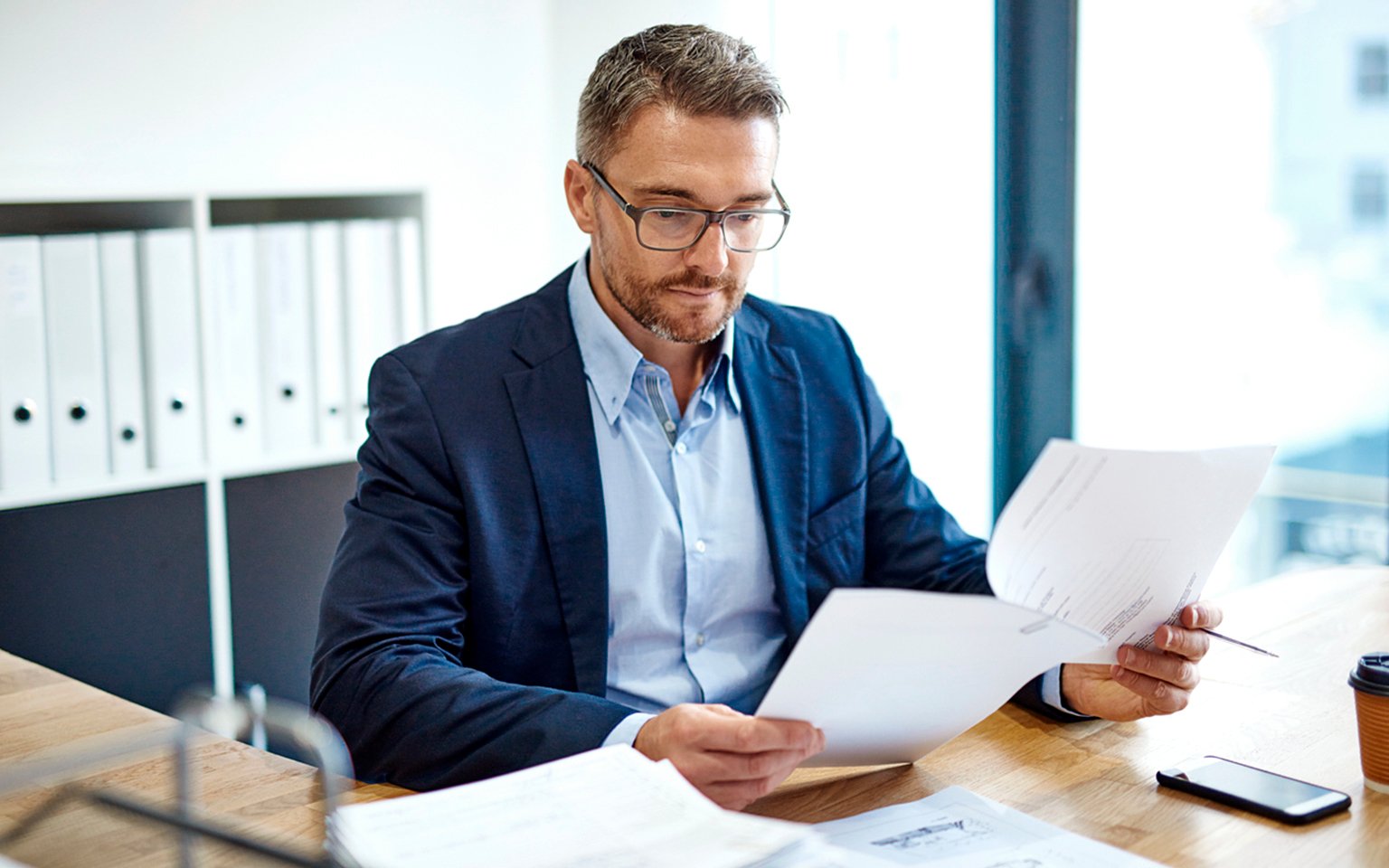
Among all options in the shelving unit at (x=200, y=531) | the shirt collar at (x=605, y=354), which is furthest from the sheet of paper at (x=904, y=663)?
the shelving unit at (x=200, y=531)

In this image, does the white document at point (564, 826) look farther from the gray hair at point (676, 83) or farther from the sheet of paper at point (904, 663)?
the gray hair at point (676, 83)

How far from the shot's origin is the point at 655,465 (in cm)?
154

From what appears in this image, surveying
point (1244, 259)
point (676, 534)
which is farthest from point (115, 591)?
point (1244, 259)

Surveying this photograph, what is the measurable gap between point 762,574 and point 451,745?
512mm

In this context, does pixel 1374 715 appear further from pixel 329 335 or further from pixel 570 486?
pixel 329 335

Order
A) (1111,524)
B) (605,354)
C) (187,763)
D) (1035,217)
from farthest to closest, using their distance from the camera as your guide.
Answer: (1035,217) < (605,354) < (1111,524) < (187,763)

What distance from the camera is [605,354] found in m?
1.55

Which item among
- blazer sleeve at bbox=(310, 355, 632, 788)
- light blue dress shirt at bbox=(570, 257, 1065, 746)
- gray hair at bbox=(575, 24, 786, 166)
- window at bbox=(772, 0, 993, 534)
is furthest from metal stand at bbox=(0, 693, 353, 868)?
window at bbox=(772, 0, 993, 534)

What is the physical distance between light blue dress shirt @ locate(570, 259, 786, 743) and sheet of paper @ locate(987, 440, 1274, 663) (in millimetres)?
478

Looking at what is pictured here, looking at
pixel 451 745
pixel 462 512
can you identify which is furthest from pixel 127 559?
pixel 451 745

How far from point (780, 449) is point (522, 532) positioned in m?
0.35

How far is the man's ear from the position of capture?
62.7 inches

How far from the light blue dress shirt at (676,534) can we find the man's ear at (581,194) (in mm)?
63

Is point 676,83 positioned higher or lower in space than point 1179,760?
higher
